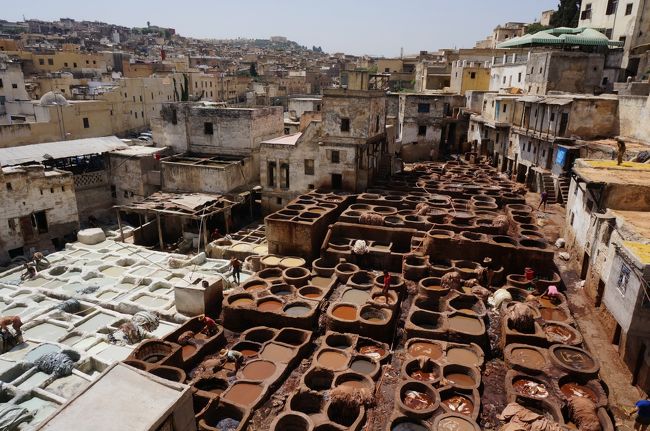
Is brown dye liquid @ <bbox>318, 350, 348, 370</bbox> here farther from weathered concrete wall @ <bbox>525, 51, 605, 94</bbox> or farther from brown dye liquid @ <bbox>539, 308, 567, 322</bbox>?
weathered concrete wall @ <bbox>525, 51, 605, 94</bbox>

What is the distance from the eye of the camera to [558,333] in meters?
15.4

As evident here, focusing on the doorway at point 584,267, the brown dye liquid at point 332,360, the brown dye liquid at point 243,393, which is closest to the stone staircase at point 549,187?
the doorway at point 584,267

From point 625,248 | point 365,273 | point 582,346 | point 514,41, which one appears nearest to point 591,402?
point 582,346

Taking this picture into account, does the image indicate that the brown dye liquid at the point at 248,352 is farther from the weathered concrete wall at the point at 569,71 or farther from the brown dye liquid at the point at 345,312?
the weathered concrete wall at the point at 569,71

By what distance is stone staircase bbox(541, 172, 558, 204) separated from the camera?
91.9 feet

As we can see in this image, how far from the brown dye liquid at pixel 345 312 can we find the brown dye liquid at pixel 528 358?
18.4 feet

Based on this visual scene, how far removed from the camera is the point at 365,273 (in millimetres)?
20422

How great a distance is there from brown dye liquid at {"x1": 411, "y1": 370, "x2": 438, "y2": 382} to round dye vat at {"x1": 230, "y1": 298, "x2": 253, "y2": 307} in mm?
6992

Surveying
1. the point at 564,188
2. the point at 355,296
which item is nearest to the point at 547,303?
the point at 355,296

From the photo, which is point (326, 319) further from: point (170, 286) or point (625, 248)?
point (625, 248)

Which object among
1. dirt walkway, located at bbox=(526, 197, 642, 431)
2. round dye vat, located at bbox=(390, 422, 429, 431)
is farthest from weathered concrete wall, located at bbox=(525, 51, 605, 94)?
round dye vat, located at bbox=(390, 422, 429, 431)

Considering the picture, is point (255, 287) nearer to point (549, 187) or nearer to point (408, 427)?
point (408, 427)

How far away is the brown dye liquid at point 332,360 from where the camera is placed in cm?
1454

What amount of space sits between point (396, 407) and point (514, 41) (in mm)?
39231
